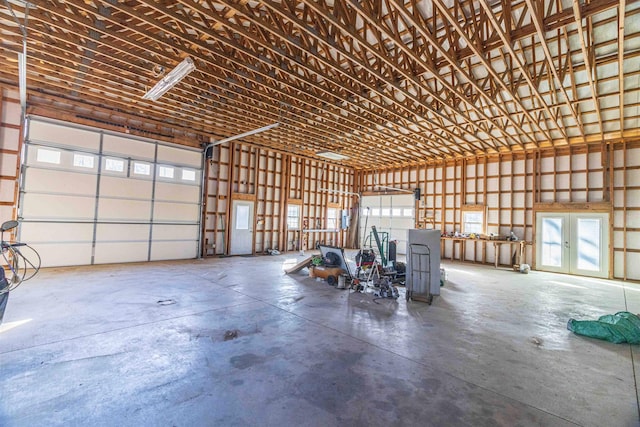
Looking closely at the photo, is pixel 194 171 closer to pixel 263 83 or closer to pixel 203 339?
pixel 263 83

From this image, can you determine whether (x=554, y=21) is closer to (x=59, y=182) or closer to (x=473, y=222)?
(x=473, y=222)

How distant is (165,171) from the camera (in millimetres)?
10656

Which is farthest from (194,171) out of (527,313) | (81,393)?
(527,313)

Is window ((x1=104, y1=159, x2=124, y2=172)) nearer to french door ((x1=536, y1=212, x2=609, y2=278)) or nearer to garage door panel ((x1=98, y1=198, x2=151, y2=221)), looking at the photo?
garage door panel ((x1=98, y1=198, x2=151, y2=221))

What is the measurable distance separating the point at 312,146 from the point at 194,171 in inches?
196

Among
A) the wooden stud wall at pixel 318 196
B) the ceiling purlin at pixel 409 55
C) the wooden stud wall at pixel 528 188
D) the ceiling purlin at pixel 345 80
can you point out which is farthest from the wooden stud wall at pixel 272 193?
the ceiling purlin at pixel 409 55

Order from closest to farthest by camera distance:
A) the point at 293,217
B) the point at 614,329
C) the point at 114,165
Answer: the point at 614,329 → the point at 114,165 → the point at 293,217

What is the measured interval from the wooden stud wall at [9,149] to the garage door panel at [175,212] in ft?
11.6

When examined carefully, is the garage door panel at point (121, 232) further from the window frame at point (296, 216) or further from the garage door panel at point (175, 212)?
the window frame at point (296, 216)

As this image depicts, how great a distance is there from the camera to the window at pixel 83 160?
8914mm

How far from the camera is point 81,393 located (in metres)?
2.67

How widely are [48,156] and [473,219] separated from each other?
15.4 metres

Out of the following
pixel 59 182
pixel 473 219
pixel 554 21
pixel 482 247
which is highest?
pixel 554 21

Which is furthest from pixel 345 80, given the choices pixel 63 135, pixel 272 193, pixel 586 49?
pixel 63 135
